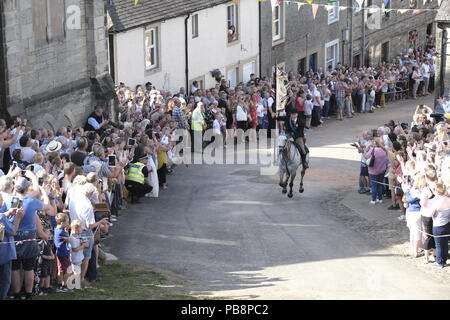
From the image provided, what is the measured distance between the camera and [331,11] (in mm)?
42312

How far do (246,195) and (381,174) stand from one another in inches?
128

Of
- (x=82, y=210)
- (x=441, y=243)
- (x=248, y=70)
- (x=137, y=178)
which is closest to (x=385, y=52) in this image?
(x=248, y=70)

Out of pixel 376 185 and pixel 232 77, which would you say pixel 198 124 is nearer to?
pixel 376 185

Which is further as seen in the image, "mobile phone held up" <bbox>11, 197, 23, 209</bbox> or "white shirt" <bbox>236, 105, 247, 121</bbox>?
"white shirt" <bbox>236, 105, 247, 121</bbox>

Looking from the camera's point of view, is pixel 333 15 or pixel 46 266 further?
pixel 333 15

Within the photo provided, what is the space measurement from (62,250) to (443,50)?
18.4 m

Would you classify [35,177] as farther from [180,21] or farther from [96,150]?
[180,21]

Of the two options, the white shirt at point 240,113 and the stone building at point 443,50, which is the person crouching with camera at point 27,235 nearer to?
the white shirt at point 240,113

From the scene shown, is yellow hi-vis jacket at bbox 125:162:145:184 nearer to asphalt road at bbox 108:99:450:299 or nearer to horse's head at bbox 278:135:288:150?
asphalt road at bbox 108:99:450:299

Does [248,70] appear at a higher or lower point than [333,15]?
lower

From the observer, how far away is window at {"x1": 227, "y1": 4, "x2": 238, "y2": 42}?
36.6m

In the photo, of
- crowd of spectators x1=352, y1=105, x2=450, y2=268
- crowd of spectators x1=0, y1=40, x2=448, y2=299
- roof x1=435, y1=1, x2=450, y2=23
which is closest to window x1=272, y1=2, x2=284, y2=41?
crowd of spectators x1=0, y1=40, x2=448, y2=299

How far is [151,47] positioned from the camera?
32.4 metres

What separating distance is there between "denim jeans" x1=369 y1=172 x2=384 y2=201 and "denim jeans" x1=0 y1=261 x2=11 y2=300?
10.6 metres
